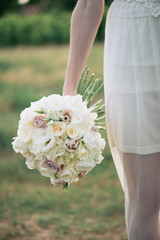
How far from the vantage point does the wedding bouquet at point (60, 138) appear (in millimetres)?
1671

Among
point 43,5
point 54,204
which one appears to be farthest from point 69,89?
point 43,5

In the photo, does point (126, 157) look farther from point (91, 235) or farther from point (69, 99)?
point (91, 235)

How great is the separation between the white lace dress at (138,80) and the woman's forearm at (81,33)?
0.38ft

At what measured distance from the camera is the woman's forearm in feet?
5.71

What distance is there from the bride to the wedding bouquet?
4.5 inches

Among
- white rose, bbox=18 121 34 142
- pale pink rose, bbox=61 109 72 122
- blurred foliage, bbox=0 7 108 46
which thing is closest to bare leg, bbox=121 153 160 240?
pale pink rose, bbox=61 109 72 122

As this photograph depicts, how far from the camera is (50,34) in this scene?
43.8 ft

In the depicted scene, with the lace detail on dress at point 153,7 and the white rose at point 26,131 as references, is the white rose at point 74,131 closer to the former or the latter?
the white rose at point 26,131

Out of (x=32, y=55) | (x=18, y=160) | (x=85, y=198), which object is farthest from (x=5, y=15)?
(x=85, y=198)

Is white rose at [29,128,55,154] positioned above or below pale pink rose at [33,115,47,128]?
below

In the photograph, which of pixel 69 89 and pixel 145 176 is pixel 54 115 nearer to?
pixel 69 89

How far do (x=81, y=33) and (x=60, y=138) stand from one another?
435 millimetres

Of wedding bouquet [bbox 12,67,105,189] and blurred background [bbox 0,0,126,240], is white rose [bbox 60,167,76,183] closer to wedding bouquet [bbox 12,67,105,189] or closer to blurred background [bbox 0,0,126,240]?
wedding bouquet [bbox 12,67,105,189]

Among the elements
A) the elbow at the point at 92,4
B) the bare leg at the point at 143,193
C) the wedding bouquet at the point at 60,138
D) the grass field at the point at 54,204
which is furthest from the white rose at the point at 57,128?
the grass field at the point at 54,204
